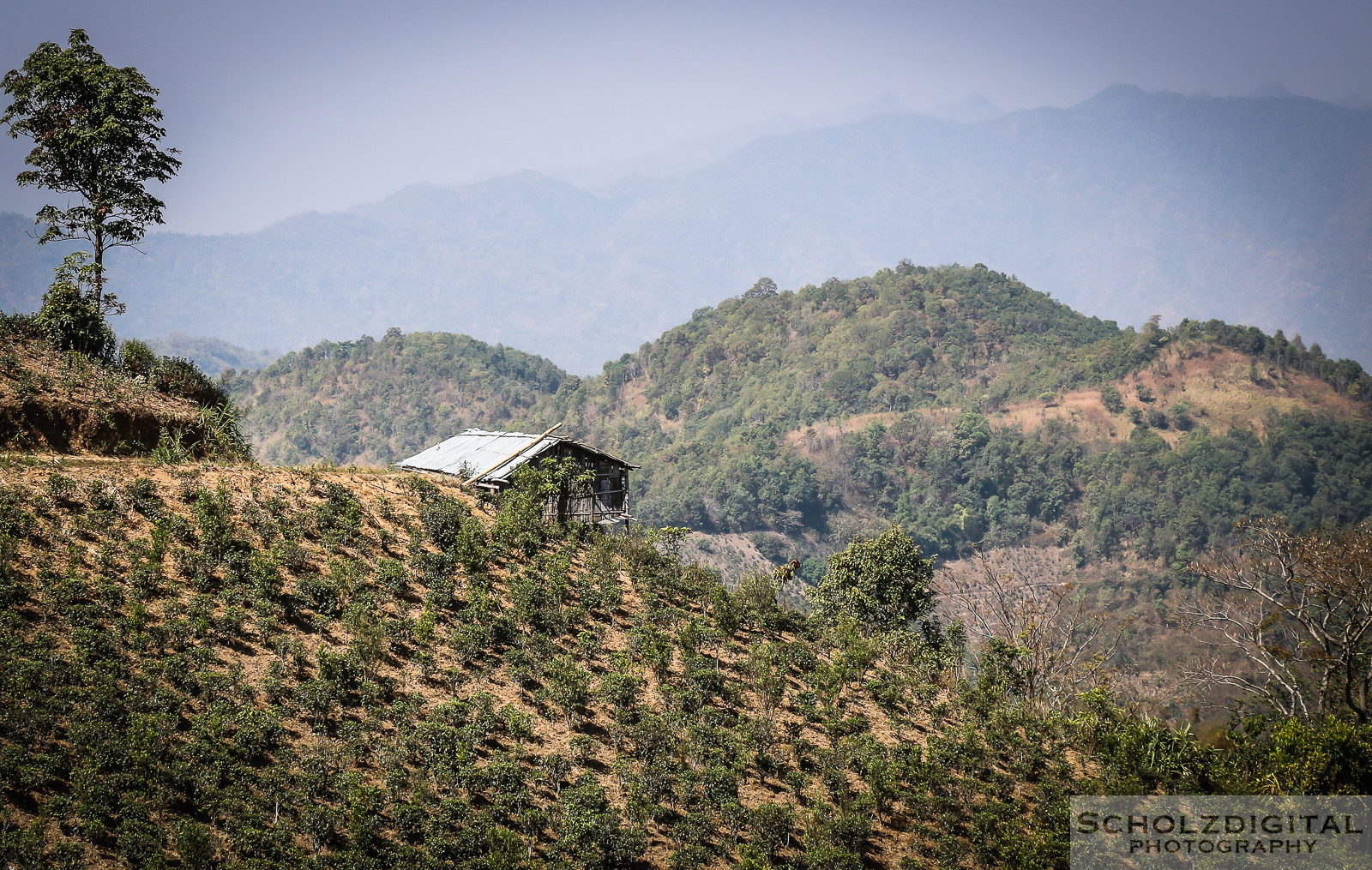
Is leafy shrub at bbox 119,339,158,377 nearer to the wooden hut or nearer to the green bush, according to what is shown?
the green bush

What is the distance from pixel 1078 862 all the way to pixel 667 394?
359 ft

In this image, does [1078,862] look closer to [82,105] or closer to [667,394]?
[82,105]

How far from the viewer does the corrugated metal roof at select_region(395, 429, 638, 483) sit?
2494cm

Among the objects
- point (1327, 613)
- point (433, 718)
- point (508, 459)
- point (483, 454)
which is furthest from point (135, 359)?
point (1327, 613)

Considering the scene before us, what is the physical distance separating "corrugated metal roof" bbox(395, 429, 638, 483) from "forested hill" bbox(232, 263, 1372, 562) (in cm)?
5919

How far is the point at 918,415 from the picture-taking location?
4082 inches

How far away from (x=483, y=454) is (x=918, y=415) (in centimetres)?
8461

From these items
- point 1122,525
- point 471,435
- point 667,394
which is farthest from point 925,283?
point 471,435

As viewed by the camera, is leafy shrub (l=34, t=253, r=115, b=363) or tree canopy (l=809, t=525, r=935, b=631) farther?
tree canopy (l=809, t=525, r=935, b=631)

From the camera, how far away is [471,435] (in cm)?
2959

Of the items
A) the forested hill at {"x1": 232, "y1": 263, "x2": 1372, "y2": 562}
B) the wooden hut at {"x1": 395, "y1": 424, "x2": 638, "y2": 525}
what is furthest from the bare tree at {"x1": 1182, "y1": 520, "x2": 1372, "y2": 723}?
the forested hill at {"x1": 232, "y1": 263, "x2": 1372, "y2": 562}

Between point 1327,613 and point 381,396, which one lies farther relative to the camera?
point 381,396

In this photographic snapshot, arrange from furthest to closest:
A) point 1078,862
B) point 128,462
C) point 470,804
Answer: point 128,462 < point 1078,862 < point 470,804

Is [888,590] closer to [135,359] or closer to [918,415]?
[135,359]
